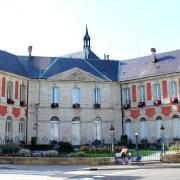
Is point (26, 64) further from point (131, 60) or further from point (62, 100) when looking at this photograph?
point (131, 60)

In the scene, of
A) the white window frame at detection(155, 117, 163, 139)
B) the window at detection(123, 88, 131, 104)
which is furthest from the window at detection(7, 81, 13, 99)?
the white window frame at detection(155, 117, 163, 139)

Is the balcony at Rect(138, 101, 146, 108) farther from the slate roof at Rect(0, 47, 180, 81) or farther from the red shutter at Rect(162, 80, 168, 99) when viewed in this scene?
the slate roof at Rect(0, 47, 180, 81)

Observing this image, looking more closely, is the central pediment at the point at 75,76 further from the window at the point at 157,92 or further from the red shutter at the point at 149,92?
the window at the point at 157,92

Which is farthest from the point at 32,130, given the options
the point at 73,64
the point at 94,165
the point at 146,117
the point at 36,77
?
the point at 94,165

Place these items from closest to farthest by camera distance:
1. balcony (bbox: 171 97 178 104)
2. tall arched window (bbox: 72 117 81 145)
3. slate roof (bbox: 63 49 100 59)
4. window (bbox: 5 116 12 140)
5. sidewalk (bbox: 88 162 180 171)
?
sidewalk (bbox: 88 162 180 171) < window (bbox: 5 116 12 140) < balcony (bbox: 171 97 178 104) < tall arched window (bbox: 72 117 81 145) < slate roof (bbox: 63 49 100 59)

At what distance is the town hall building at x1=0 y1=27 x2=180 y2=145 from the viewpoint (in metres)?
36.1

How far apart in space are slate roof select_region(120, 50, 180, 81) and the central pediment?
3.20m

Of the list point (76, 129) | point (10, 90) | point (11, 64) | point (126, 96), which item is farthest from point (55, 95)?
point (126, 96)

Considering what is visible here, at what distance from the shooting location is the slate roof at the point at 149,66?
3725 centimetres

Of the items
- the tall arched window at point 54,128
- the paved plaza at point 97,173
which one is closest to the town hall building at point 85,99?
the tall arched window at point 54,128

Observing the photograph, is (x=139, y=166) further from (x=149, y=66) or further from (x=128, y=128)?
(x=149, y=66)

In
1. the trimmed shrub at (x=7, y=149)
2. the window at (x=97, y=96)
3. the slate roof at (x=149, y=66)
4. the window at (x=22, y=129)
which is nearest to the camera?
the trimmed shrub at (x=7, y=149)

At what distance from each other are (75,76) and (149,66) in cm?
739

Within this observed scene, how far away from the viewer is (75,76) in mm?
38688
